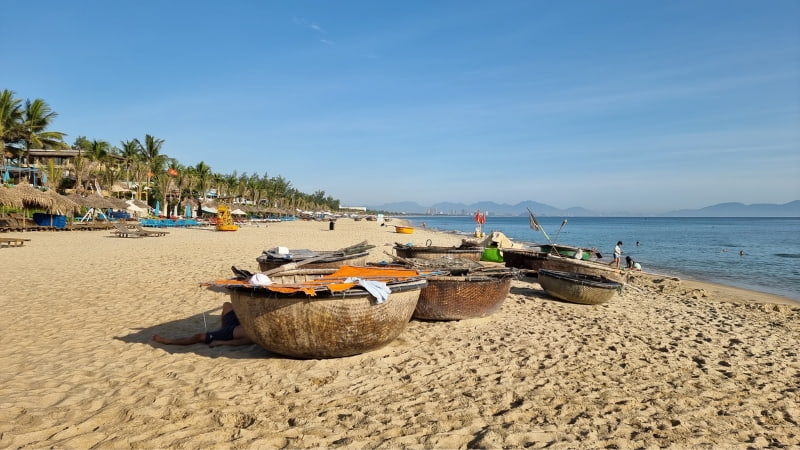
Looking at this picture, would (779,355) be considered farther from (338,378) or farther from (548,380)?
(338,378)

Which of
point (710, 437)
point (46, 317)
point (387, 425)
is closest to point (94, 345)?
point (46, 317)

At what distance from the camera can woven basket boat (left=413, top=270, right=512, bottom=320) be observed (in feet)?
23.2

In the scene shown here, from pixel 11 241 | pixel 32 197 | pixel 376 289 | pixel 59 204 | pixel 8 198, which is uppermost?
pixel 32 197

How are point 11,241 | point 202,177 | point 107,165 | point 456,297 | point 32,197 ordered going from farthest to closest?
1. point 202,177
2. point 107,165
3. point 32,197
4. point 11,241
5. point 456,297

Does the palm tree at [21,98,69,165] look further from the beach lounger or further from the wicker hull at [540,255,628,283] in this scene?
the wicker hull at [540,255,628,283]

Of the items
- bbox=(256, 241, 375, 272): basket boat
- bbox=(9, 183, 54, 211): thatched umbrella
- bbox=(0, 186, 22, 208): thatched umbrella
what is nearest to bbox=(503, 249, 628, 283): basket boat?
bbox=(256, 241, 375, 272): basket boat

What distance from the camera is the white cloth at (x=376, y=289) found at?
4.74 meters

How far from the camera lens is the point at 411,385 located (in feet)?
14.9

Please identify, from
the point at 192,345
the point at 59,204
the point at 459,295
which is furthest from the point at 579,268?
the point at 59,204

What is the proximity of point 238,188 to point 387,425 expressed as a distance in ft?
268

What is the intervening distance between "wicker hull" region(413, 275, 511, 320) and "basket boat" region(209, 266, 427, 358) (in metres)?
1.86

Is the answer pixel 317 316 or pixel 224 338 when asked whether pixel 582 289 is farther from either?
pixel 224 338

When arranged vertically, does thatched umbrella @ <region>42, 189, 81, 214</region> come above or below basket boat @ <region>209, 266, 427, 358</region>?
above

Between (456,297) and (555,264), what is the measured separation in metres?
7.01
